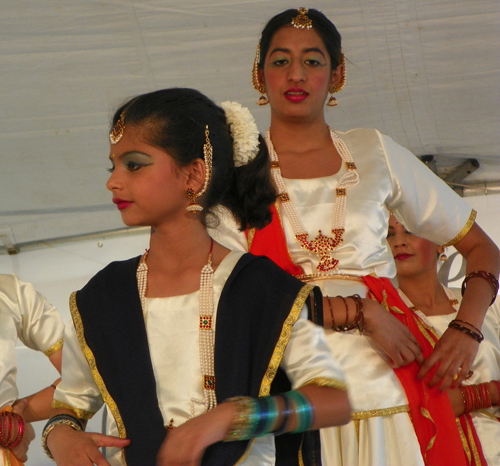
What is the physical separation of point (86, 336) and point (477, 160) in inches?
109

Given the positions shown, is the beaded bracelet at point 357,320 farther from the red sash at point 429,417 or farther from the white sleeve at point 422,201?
the white sleeve at point 422,201

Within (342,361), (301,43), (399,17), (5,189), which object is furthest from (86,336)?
(5,189)

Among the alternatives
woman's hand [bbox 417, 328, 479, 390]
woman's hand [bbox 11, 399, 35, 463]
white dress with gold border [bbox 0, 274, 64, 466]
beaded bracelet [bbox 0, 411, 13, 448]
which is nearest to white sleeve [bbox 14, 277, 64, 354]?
white dress with gold border [bbox 0, 274, 64, 466]

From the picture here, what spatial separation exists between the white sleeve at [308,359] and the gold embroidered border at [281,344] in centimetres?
2

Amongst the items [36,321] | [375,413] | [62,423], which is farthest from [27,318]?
[375,413]

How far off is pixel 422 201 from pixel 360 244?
0.30m

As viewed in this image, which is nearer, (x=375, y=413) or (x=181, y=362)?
(x=181, y=362)

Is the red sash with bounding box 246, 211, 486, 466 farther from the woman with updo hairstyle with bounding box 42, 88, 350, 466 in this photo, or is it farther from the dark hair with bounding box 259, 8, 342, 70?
the dark hair with bounding box 259, 8, 342, 70

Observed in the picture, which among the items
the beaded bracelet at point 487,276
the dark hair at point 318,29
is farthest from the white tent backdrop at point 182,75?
the beaded bracelet at point 487,276

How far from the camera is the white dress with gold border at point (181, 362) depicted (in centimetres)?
154

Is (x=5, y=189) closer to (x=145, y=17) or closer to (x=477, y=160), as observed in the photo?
(x=145, y=17)

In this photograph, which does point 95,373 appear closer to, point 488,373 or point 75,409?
point 75,409

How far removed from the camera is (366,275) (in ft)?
6.72

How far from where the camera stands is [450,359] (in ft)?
6.39
